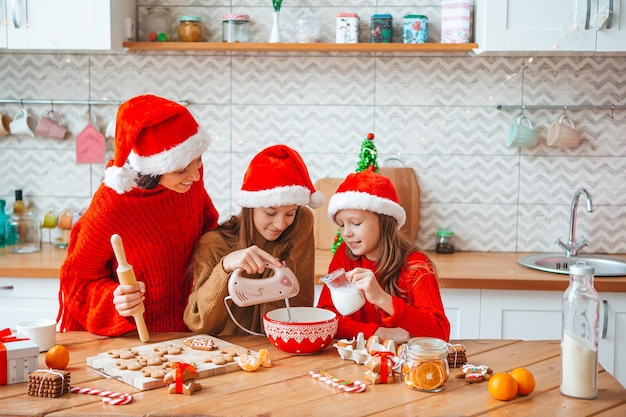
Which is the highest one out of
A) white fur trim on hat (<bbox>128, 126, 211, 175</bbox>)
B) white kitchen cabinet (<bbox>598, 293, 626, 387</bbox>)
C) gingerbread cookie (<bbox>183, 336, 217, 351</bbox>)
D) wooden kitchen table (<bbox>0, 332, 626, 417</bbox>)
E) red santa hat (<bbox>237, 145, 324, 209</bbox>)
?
white fur trim on hat (<bbox>128, 126, 211, 175</bbox>)

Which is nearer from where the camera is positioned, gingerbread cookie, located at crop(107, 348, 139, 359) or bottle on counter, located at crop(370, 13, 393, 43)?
gingerbread cookie, located at crop(107, 348, 139, 359)

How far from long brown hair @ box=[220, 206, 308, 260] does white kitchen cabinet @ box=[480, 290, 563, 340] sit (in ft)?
3.42

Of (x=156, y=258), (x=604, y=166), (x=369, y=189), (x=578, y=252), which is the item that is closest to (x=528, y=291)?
(x=578, y=252)

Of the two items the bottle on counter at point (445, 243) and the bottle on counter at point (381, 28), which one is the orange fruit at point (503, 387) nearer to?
the bottle on counter at point (445, 243)

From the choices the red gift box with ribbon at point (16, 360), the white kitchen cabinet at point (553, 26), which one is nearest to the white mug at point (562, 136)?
the white kitchen cabinet at point (553, 26)

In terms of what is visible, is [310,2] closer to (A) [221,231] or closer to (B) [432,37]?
(B) [432,37]

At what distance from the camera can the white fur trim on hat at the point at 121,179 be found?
2023 millimetres

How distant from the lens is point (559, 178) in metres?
3.52

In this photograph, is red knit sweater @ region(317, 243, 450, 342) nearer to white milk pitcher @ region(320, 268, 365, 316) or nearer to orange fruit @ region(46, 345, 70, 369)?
white milk pitcher @ region(320, 268, 365, 316)

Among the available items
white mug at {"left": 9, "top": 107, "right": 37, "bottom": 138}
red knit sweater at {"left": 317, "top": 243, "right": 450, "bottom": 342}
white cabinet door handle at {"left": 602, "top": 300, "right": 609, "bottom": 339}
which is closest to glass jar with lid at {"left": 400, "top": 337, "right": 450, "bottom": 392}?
red knit sweater at {"left": 317, "top": 243, "right": 450, "bottom": 342}

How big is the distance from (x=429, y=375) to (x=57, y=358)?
2.71 feet

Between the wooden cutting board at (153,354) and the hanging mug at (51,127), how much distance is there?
1913 millimetres

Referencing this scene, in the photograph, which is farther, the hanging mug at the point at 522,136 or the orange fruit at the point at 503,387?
the hanging mug at the point at 522,136

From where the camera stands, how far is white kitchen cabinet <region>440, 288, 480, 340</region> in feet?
9.98
